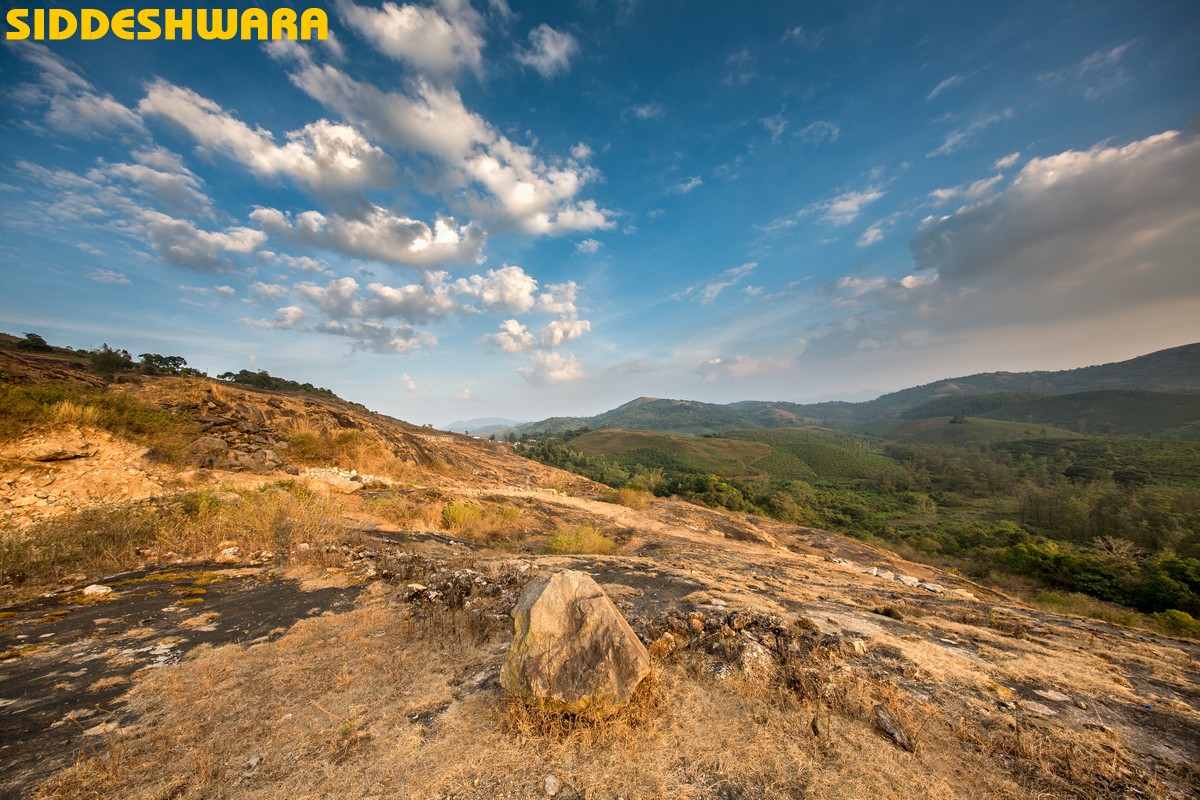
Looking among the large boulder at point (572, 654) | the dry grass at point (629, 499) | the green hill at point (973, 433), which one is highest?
the large boulder at point (572, 654)

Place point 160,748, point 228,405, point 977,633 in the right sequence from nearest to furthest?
point 160,748 < point 977,633 < point 228,405

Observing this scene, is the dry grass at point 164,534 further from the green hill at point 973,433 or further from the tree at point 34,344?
the green hill at point 973,433

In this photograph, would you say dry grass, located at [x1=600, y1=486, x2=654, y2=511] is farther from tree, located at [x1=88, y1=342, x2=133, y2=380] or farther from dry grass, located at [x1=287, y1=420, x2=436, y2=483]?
tree, located at [x1=88, y1=342, x2=133, y2=380]

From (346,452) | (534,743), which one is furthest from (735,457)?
(534,743)

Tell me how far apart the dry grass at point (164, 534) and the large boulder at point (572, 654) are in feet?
20.0

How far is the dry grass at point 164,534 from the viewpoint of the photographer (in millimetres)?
6113

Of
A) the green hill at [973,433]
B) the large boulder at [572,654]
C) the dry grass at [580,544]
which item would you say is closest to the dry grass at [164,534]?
the dry grass at [580,544]

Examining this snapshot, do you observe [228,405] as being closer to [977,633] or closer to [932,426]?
[977,633]

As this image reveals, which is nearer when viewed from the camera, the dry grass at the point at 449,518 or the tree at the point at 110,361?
the dry grass at the point at 449,518

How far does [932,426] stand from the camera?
503ft

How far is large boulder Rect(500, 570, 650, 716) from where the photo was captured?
371 centimetres

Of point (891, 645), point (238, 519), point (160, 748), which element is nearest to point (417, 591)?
point (160, 748)

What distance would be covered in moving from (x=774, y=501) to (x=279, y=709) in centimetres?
4216

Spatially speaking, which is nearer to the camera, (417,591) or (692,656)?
(692,656)
